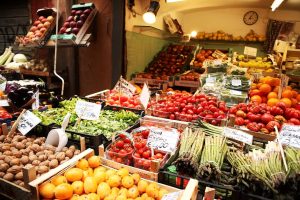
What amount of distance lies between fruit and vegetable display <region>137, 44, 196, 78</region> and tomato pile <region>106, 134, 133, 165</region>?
3551 millimetres

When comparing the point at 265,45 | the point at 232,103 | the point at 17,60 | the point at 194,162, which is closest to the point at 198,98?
the point at 232,103

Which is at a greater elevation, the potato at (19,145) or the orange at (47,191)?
the potato at (19,145)

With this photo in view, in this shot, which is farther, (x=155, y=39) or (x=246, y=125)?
(x=155, y=39)

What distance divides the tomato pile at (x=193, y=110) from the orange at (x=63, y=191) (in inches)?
61.8

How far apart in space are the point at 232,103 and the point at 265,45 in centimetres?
598

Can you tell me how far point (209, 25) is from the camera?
922 centimetres

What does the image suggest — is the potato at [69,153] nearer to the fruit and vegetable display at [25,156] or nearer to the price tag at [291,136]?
the fruit and vegetable display at [25,156]

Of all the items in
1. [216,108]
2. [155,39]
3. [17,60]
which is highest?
[155,39]

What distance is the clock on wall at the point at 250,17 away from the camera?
8.49m

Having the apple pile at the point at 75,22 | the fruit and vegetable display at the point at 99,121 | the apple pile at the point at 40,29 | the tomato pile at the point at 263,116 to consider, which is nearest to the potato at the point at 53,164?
the fruit and vegetable display at the point at 99,121

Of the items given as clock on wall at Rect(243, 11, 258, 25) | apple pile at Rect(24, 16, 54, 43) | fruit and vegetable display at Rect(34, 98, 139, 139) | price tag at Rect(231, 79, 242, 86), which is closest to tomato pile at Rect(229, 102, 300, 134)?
price tag at Rect(231, 79, 242, 86)

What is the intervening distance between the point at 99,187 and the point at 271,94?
9.05ft

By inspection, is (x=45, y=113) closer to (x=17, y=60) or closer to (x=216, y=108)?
(x=216, y=108)

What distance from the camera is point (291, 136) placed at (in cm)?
181
